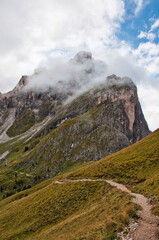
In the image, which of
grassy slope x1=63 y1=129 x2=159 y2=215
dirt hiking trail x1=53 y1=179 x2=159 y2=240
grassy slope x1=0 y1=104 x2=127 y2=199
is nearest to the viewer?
dirt hiking trail x1=53 y1=179 x2=159 y2=240

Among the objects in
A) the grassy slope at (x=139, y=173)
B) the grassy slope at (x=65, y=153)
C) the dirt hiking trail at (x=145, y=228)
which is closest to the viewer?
the dirt hiking trail at (x=145, y=228)

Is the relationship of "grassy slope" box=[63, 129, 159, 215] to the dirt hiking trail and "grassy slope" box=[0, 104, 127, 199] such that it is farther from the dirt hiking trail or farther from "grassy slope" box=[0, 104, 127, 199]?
"grassy slope" box=[0, 104, 127, 199]

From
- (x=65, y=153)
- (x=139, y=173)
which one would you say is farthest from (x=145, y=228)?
(x=65, y=153)

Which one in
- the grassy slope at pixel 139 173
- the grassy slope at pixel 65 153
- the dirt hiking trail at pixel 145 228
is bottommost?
the dirt hiking trail at pixel 145 228

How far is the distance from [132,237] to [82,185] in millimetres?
38451

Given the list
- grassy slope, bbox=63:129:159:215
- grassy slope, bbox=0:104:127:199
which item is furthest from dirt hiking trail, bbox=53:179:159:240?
grassy slope, bbox=0:104:127:199

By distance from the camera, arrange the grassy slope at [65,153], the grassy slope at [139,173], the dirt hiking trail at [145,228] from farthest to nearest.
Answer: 1. the grassy slope at [65,153]
2. the grassy slope at [139,173]
3. the dirt hiking trail at [145,228]

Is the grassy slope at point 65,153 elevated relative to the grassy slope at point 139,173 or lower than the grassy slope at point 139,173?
elevated

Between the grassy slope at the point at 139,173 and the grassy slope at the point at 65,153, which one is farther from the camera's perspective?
the grassy slope at the point at 65,153

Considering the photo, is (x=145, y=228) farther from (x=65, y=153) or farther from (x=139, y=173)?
(x=65, y=153)

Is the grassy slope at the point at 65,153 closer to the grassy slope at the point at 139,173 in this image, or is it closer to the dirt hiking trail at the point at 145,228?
the grassy slope at the point at 139,173

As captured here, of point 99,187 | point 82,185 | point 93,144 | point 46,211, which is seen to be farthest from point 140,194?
point 93,144

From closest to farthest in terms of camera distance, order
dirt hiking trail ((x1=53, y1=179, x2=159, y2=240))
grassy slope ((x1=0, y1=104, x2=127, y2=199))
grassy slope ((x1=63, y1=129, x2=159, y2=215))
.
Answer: dirt hiking trail ((x1=53, y1=179, x2=159, y2=240))
grassy slope ((x1=63, y1=129, x2=159, y2=215))
grassy slope ((x1=0, y1=104, x2=127, y2=199))

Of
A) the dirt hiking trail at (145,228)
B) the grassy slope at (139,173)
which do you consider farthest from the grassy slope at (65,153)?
the dirt hiking trail at (145,228)
